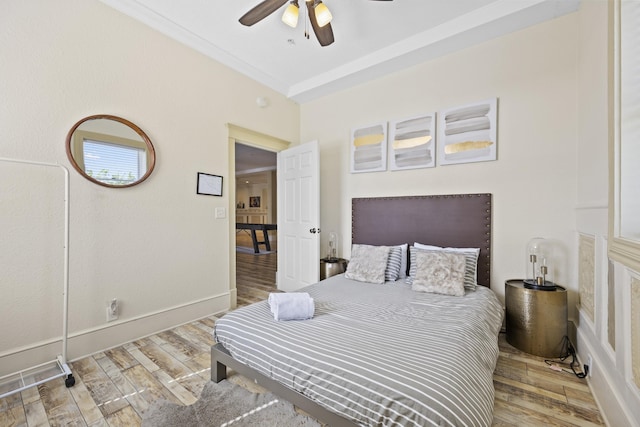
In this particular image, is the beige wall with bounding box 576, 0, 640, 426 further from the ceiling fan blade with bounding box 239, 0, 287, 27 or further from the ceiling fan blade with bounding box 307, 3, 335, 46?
the ceiling fan blade with bounding box 239, 0, 287, 27

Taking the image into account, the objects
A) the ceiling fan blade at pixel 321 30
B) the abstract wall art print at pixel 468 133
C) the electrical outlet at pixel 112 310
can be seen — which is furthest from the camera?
the abstract wall art print at pixel 468 133

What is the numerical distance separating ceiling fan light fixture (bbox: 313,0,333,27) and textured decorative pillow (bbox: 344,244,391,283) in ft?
7.15

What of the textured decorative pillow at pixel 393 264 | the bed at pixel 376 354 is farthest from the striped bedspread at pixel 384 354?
the textured decorative pillow at pixel 393 264

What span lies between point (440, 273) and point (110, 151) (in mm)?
3168

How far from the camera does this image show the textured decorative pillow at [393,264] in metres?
2.86

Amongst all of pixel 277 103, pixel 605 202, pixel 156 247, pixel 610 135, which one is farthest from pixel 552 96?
pixel 156 247

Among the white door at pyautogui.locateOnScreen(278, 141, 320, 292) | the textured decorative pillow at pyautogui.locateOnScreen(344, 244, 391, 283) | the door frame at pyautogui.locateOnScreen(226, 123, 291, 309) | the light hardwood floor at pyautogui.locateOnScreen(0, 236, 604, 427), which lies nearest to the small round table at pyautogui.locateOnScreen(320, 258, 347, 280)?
the white door at pyautogui.locateOnScreen(278, 141, 320, 292)

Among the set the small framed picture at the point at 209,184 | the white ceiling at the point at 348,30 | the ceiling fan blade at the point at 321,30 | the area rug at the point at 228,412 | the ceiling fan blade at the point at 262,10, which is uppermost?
the white ceiling at the point at 348,30

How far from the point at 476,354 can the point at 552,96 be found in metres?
2.47

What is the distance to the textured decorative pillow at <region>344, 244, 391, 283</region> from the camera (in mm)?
2799

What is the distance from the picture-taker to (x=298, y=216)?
376 cm

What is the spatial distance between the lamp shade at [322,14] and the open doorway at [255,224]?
234 centimetres

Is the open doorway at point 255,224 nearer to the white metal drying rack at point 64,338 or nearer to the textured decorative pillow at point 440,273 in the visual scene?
the white metal drying rack at point 64,338

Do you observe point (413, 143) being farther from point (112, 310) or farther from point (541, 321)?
point (112, 310)
